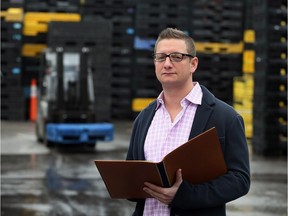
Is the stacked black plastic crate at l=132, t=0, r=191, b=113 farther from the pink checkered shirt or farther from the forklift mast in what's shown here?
the pink checkered shirt

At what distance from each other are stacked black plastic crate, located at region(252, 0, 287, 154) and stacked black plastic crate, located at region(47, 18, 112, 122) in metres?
4.64

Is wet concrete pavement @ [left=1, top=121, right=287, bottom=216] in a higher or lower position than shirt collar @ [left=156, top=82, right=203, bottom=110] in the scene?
lower

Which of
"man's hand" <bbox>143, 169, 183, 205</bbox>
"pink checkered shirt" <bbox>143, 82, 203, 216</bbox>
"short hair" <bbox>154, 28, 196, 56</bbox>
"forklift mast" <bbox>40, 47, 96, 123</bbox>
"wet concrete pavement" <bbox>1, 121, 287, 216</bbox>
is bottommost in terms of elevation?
"wet concrete pavement" <bbox>1, 121, 287, 216</bbox>

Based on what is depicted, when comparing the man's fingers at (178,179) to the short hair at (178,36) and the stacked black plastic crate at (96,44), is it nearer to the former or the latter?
the short hair at (178,36)

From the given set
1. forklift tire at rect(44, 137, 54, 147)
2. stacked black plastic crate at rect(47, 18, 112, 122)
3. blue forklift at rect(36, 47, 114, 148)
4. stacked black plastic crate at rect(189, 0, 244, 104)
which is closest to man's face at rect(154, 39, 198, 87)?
blue forklift at rect(36, 47, 114, 148)

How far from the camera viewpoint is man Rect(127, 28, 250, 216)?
11.1ft

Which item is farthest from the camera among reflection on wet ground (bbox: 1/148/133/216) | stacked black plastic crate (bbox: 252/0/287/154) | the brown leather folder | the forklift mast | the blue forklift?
the forklift mast

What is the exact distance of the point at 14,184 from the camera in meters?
10.4

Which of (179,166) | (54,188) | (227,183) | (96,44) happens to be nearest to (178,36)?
(179,166)

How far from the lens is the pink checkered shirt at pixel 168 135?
139 inches

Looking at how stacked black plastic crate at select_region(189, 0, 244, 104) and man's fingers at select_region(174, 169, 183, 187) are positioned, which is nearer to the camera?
man's fingers at select_region(174, 169, 183, 187)

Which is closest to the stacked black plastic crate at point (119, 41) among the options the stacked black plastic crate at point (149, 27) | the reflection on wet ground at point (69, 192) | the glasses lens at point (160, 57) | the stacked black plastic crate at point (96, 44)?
the stacked black plastic crate at point (149, 27)

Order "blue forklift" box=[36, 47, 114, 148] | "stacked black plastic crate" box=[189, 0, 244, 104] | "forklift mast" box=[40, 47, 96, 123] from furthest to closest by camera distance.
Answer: "stacked black plastic crate" box=[189, 0, 244, 104] → "forklift mast" box=[40, 47, 96, 123] → "blue forklift" box=[36, 47, 114, 148]

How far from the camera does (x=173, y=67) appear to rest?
11.4ft
